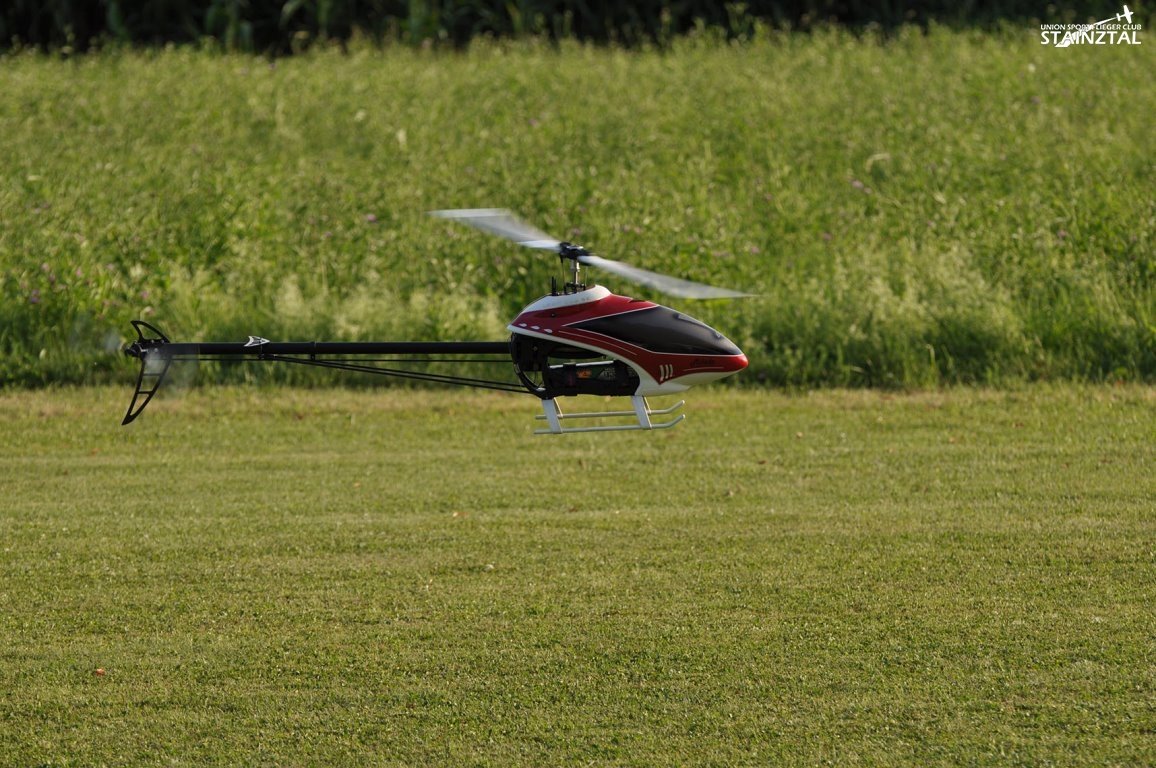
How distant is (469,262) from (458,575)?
19.9 ft

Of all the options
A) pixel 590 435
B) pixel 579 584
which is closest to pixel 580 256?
pixel 579 584

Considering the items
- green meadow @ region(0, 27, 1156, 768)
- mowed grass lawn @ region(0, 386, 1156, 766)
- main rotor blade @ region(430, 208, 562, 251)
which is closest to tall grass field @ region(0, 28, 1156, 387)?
green meadow @ region(0, 27, 1156, 768)

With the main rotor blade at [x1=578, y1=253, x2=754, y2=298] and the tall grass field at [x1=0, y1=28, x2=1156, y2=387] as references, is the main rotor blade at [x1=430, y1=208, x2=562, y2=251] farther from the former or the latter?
the tall grass field at [x1=0, y1=28, x2=1156, y2=387]

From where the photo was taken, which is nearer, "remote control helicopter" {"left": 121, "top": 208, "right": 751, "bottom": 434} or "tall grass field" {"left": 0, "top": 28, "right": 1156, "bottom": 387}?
"remote control helicopter" {"left": 121, "top": 208, "right": 751, "bottom": 434}

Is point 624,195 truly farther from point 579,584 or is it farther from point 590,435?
point 579,584

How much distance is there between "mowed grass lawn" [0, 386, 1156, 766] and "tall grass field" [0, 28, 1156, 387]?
3.68 feet

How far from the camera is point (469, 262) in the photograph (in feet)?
42.9

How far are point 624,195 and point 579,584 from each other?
7402 mm

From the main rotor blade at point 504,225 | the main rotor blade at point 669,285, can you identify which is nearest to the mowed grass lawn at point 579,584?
the main rotor blade at point 669,285

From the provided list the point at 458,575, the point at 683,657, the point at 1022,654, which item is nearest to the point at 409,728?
the point at 683,657

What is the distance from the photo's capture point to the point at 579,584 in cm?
720

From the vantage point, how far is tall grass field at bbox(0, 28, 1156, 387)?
1220 centimetres

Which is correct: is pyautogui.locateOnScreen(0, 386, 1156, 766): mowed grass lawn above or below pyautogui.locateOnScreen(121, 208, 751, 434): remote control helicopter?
below

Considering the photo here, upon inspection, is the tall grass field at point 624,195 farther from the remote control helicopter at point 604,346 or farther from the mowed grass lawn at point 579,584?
the remote control helicopter at point 604,346
